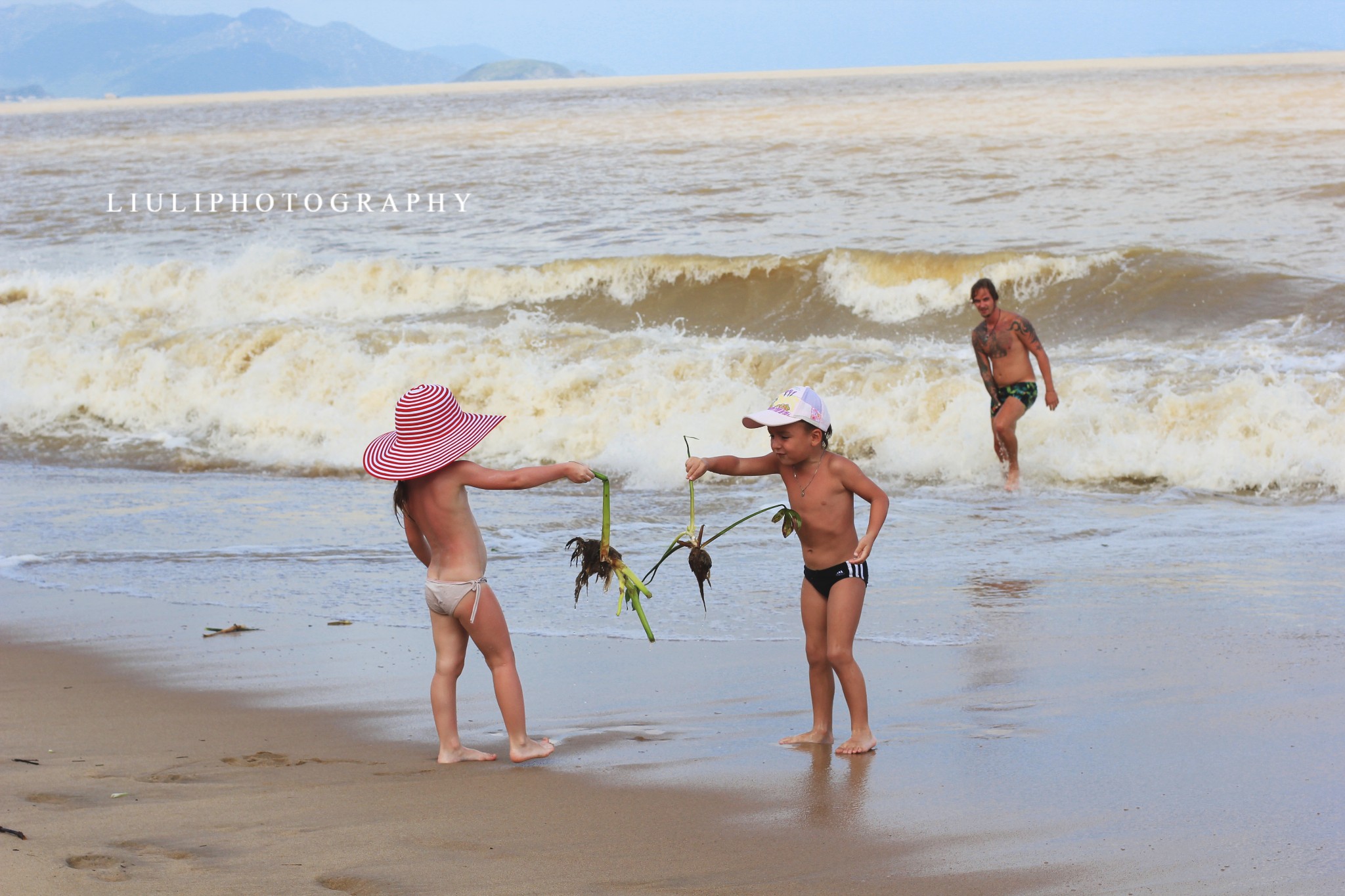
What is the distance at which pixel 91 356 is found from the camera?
14.7 metres

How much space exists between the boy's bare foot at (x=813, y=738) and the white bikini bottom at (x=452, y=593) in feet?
3.74

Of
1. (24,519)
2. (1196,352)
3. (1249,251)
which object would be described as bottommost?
(24,519)

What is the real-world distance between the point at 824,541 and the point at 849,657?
0.40m

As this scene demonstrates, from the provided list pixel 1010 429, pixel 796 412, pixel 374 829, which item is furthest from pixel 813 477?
pixel 1010 429

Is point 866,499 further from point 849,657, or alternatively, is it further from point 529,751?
point 529,751

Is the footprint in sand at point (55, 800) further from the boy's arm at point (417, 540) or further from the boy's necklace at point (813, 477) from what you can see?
the boy's necklace at point (813, 477)

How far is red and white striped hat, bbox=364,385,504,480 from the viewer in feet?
13.4

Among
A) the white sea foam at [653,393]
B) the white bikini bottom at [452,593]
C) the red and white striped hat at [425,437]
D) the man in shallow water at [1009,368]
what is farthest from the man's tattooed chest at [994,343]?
the white bikini bottom at [452,593]

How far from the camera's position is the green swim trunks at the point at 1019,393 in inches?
371

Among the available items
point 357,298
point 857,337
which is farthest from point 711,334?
point 357,298

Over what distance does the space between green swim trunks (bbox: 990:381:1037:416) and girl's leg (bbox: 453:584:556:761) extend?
611 centimetres

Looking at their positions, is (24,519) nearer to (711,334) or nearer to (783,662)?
(783,662)

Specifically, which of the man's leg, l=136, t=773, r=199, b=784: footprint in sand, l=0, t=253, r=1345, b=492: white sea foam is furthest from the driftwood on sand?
the man's leg

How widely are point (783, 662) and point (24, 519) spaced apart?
594 cm
